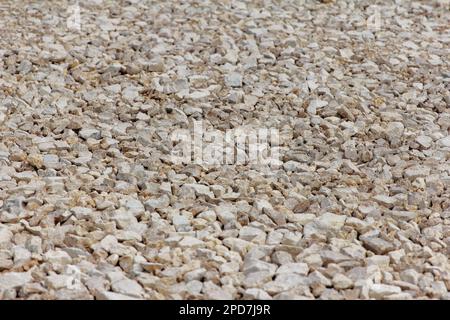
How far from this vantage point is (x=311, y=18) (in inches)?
217

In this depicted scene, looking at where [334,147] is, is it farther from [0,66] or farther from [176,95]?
[0,66]

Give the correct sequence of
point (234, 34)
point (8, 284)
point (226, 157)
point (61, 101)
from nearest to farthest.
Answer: point (8, 284)
point (226, 157)
point (61, 101)
point (234, 34)

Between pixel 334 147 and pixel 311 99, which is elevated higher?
pixel 311 99

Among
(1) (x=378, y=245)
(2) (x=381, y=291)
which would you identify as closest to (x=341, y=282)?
(2) (x=381, y=291)

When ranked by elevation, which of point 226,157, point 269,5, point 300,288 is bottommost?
point 300,288

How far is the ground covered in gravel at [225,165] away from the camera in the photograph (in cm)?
269

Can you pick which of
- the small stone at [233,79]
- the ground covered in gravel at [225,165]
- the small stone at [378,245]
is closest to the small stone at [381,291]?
the ground covered in gravel at [225,165]

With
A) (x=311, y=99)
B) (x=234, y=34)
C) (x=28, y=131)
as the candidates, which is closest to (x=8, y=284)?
(x=28, y=131)

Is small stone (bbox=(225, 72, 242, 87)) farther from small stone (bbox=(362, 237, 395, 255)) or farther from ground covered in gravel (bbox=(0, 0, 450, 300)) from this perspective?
small stone (bbox=(362, 237, 395, 255))

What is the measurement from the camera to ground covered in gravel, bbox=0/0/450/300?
8.82ft

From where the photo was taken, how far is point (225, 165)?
11.5 ft

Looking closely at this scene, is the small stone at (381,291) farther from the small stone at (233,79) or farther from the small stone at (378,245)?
the small stone at (233,79)

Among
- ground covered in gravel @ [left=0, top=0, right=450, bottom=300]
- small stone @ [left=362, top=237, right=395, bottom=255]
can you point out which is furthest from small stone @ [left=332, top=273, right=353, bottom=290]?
small stone @ [left=362, top=237, right=395, bottom=255]

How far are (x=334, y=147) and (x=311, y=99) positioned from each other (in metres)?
0.60
